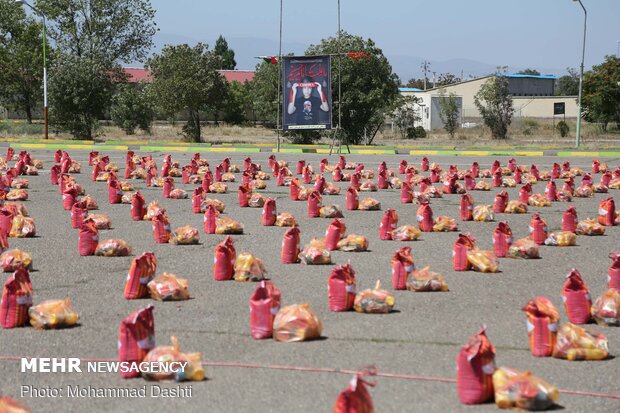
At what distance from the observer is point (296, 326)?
25.8ft

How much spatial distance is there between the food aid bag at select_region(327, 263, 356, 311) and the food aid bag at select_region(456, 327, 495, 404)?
2.66 m

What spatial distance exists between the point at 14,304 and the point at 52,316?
375 millimetres

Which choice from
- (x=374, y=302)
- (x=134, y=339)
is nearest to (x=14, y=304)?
(x=134, y=339)

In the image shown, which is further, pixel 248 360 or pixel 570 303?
pixel 570 303

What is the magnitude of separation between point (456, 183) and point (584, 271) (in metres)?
9.60

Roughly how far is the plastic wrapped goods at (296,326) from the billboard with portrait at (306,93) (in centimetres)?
2832

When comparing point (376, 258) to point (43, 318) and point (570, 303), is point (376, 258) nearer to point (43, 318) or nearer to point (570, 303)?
point (570, 303)

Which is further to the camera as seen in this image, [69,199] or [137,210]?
[69,199]

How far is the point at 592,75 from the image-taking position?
69.6 metres

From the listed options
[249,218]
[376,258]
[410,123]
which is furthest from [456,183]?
[410,123]

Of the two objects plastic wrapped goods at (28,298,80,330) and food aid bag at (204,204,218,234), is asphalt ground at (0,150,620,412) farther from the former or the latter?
food aid bag at (204,204,218,234)

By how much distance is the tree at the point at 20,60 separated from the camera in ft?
236

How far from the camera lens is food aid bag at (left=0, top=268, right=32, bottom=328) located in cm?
838

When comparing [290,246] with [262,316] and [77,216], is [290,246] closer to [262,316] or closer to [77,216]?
[262,316]
